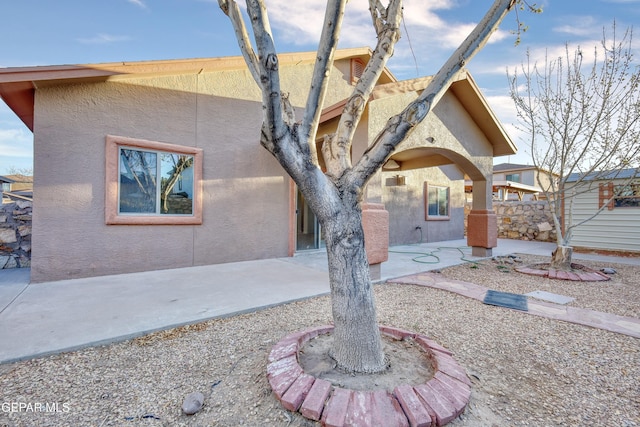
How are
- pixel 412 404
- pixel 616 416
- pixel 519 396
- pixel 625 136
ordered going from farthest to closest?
pixel 625 136
pixel 519 396
pixel 616 416
pixel 412 404

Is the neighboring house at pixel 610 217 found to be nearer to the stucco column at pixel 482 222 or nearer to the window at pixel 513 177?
the stucco column at pixel 482 222

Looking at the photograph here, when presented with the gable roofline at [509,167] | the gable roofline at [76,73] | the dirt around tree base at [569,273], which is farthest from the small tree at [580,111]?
the gable roofline at [509,167]

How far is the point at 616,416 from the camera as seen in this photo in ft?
5.65

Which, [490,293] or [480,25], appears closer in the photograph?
[480,25]

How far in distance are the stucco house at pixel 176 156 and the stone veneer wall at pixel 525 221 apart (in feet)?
18.3

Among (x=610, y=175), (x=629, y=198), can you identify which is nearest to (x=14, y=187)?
(x=610, y=175)

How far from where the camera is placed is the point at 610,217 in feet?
28.5

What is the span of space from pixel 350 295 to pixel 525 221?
13.0 meters

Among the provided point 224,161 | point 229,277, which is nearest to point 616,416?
point 229,277

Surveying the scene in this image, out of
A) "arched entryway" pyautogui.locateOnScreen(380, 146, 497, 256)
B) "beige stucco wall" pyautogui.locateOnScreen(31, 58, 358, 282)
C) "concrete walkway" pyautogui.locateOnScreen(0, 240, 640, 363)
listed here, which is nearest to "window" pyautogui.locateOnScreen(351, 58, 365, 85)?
"beige stucco wall" pyautogui.locateOnScreen(31, 58, 358, 282)

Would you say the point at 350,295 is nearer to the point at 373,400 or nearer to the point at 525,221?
the point at 373,400

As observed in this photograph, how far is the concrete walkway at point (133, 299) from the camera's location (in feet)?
8.69

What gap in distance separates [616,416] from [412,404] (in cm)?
134

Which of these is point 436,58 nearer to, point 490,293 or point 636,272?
point 490,293
